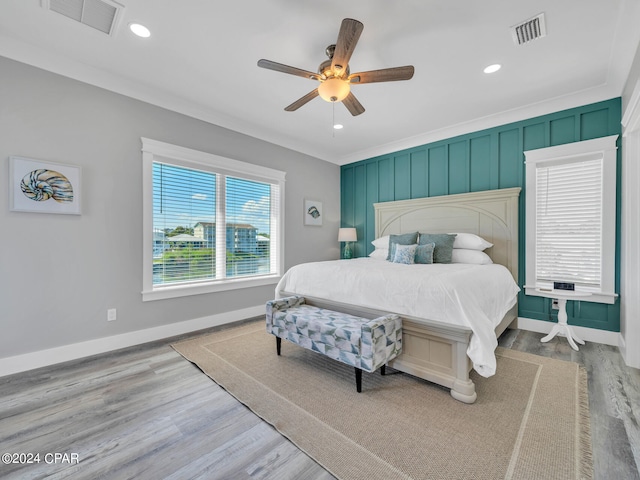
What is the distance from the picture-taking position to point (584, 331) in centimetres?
319

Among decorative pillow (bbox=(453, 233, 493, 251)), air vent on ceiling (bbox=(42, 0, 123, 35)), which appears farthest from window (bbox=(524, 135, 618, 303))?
air vent on ceiling (bbox=(42, 0, 123, 35))

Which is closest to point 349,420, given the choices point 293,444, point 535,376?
point 293,444

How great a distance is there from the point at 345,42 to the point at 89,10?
189cm

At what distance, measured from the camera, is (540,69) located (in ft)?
9.04

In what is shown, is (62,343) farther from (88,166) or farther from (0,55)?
(0,55)

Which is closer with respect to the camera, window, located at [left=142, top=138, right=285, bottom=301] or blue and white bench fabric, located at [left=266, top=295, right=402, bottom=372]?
blue and white bench fabric, located at [left=266, top=295, right=402, bottom=372]

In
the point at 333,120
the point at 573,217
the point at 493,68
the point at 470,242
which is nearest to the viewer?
the point at 493,68

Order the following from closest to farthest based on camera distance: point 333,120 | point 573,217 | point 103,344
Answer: point 103,344, point 573,217, point 333,120

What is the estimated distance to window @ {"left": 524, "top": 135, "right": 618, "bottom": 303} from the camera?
10.1 ft

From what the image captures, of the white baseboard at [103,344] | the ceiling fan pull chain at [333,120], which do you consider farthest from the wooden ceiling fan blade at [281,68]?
the white baseboard at [103,344]

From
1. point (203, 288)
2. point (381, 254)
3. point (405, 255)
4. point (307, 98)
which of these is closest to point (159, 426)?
point (203, 288)

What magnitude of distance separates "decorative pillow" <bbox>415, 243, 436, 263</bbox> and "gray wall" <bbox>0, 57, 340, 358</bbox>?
9.15 ft

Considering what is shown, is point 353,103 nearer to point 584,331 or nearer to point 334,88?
point 334,88

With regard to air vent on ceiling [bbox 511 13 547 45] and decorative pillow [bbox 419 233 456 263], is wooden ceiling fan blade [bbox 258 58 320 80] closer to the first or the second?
air vent on ceiling [bbox 511 13 547 45]
